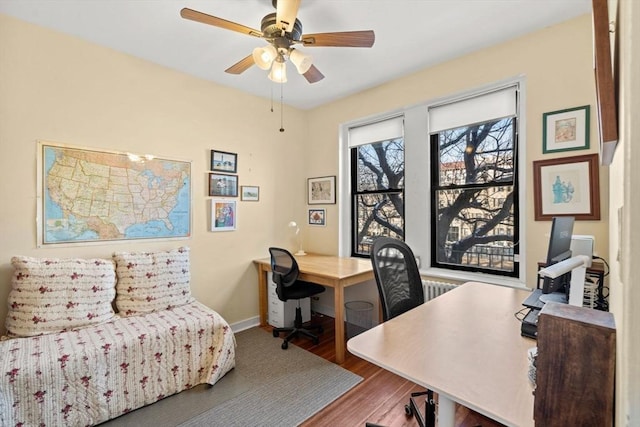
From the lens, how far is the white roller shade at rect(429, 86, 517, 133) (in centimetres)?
245

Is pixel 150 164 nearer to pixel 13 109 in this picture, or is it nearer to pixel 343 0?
pixel 13 109

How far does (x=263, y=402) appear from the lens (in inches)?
80.4

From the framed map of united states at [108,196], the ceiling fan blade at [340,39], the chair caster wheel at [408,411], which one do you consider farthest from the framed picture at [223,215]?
the chair caster wheel at [408,411]

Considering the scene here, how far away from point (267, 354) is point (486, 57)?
10.8 feet

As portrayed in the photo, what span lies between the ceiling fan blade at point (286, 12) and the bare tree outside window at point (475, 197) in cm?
185

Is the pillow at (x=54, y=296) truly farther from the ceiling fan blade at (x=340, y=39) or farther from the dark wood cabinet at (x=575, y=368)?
the dark wood cabinet at (x=575, y=368)

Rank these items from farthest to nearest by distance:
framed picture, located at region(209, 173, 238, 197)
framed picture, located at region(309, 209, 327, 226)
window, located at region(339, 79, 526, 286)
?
framed picture, located at region(309, 209, 327, 226) → framed picture, located at region(209, 173, 238, 197) → window, located at region(339, 79, 526, 286)

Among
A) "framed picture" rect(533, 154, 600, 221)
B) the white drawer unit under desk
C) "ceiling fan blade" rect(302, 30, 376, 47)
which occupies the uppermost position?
"ceiling fan blade" rect(302, 30, 376, 47)

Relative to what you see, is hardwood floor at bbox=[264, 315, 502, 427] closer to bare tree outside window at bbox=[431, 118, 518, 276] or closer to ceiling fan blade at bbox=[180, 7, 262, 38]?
bare tree outside window at bbox=[431, 118, 518, 276]

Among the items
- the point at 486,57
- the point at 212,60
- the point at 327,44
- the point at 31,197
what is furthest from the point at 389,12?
the point at 31,197

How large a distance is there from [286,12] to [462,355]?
6.21ft

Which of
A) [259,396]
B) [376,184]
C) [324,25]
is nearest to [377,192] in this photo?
[376,184]

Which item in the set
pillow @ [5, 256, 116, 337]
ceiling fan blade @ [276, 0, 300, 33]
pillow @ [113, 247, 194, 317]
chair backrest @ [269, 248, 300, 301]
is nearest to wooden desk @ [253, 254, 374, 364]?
chair backrest @ [269, 248, 300, 301]

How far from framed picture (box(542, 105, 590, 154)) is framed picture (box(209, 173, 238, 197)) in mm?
2882
